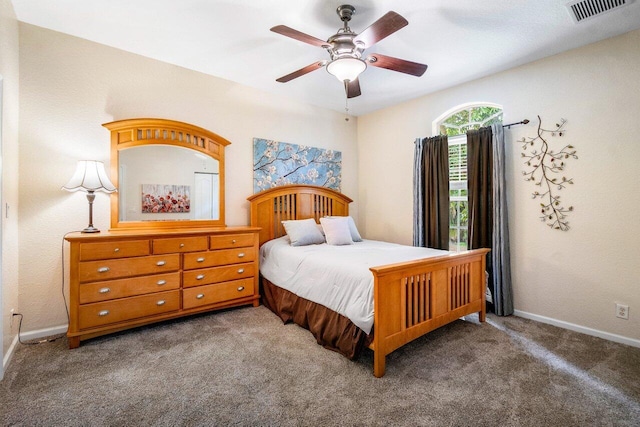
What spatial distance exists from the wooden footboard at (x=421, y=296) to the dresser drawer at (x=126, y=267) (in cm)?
191

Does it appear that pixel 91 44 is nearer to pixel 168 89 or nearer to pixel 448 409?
pixel 168 89

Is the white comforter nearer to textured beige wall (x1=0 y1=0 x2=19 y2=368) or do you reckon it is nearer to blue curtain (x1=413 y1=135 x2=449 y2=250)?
blue curtain (x1=413 y1=135 x2=449 y2=250)

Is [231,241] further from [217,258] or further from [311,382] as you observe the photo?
[311,382]

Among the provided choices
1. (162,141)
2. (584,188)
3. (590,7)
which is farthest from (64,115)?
(584,188)

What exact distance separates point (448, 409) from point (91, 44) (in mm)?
4035

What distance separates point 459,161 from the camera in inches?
143

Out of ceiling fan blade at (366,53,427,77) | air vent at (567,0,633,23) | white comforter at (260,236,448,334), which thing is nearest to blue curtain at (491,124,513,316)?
white comforter at (260,236,448,334)

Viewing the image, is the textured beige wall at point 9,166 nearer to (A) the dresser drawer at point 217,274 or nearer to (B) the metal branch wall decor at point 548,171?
(A) the dresser drawer at point 217,274

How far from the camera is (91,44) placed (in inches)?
109

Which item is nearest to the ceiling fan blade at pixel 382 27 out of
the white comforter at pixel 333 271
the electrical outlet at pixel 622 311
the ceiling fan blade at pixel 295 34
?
the ceiling fan blade at pixel 295 34

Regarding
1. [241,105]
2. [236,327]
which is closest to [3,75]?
[241,105]

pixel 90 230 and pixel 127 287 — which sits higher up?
pixel 90 230

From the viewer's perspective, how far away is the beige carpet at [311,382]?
62.2 inches

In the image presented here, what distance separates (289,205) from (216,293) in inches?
58.4
